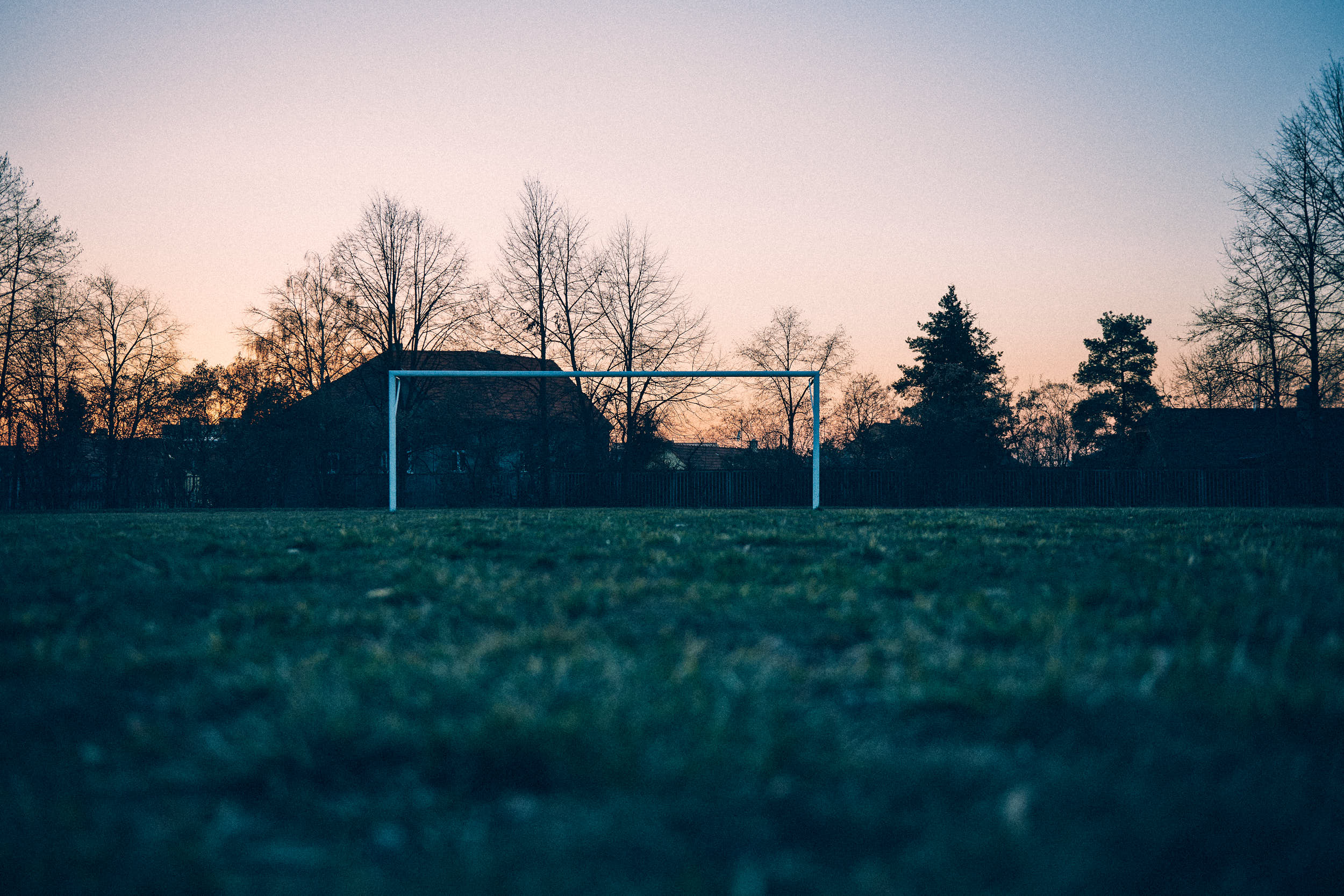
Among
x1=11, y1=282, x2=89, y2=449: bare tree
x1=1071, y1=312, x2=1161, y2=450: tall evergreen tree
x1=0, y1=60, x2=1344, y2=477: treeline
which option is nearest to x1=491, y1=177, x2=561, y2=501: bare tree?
x1=0, y1=60, x2=1344, y2=477: treeline

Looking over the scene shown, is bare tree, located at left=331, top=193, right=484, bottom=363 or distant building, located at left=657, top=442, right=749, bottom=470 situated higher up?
bare tree, located at left=331, top=193, right=484, bottom=363

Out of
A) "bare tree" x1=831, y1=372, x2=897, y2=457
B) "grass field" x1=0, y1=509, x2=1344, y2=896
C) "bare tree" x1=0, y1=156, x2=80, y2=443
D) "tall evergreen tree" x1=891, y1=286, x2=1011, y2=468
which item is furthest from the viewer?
"bare tree" x1=831, y1=372, x2=897, y2=457

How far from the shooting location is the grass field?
48.0 inches

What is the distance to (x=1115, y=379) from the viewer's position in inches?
1590

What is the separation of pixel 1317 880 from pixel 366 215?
1417 inches

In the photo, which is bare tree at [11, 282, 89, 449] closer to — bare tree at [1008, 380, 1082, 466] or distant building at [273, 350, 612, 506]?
distant building at [273, 350, 612, 506]

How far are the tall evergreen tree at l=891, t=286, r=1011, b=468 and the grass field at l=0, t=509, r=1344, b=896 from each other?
1106 inches

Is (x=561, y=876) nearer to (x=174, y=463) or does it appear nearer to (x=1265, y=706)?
(x=1265, y=706)

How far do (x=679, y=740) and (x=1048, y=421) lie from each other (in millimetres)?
45116

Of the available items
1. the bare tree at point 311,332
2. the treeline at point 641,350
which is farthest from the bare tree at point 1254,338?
the bare tree at point 311,332

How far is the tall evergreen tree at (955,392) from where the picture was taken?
101 ft

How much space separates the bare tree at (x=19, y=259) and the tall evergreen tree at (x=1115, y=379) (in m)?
44.3

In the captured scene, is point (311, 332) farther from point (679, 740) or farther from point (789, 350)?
point (679, 740)

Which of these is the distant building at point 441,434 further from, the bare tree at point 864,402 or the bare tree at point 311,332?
the bare tree at point 864,402
